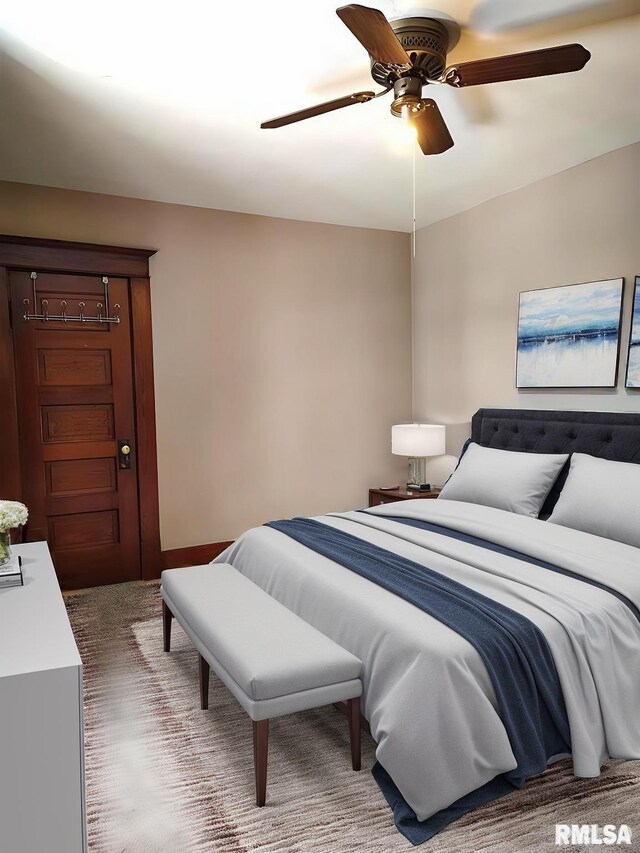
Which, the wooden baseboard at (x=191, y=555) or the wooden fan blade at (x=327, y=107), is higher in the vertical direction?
the wooden fan blade at (x=327, y=107)

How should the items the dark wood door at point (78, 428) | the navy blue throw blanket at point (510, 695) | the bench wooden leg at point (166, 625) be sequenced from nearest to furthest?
the navy blue throw blanket at point (510, 695) → the bench wooden leg at point (166, 625) → the dark wood door at point (78, 428)

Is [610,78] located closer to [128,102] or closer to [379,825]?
[128,102]

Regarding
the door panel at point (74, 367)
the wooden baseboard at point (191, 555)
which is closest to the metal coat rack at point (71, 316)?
the door panel at point (74, 367)

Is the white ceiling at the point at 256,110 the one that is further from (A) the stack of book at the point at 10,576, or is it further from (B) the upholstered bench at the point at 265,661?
(B) the upholstered bench at the point at 265,661

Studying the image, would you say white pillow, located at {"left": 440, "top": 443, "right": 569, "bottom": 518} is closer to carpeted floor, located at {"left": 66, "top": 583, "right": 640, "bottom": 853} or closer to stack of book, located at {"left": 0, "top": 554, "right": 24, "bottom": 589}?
carpeted floor, located at {"left": 66, "top": 583, "right": 640, "bottom": 853}

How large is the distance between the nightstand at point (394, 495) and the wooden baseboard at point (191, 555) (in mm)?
1221

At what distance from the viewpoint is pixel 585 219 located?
12.3ft

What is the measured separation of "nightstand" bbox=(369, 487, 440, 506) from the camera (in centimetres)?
472

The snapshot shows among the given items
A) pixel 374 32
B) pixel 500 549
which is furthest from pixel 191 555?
pixel 374 32

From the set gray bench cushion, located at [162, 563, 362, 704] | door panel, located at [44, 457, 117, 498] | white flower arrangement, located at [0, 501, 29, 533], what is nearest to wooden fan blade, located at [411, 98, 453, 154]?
gray bench cushion, located at [162, 563, 362, 704]

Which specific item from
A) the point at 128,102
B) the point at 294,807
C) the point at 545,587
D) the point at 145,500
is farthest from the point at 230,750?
the point at 128,102

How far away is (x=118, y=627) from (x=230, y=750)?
57.0 inches

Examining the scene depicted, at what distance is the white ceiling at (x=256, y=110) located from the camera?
90.3 inches

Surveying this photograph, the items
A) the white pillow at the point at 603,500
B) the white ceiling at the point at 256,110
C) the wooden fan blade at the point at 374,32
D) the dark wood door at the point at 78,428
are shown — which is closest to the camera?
the wooden fan blade at the point at 374,32
